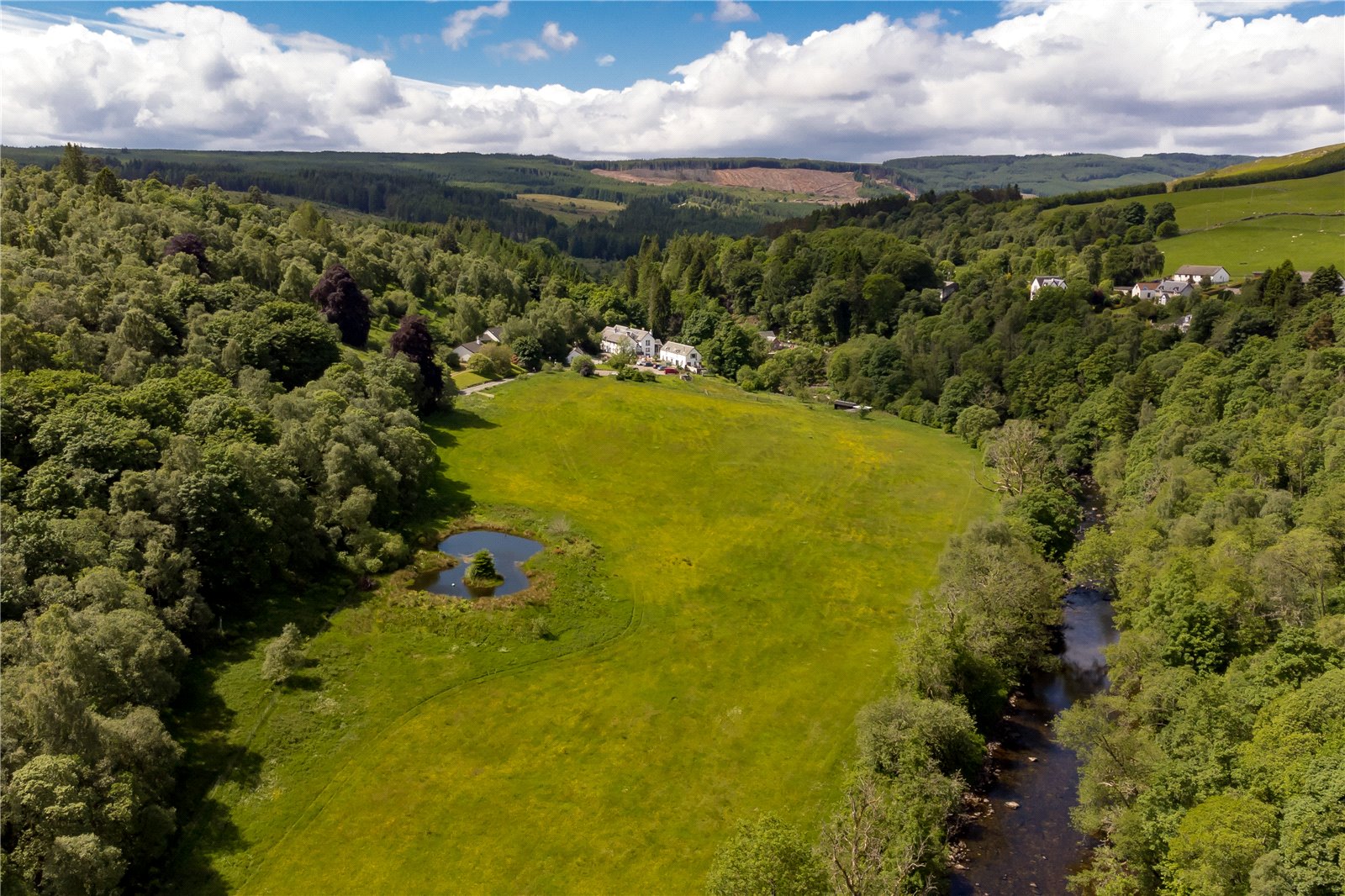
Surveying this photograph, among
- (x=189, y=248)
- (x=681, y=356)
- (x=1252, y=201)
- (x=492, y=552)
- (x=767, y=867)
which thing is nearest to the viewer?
(x=767, y=867)

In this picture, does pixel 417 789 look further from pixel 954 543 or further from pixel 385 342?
pixel 385 342

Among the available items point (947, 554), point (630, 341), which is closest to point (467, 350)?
point (630, 341)

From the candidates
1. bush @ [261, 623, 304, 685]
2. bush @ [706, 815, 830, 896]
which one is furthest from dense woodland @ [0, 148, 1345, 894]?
bush @ [261, 623, 304, 685]

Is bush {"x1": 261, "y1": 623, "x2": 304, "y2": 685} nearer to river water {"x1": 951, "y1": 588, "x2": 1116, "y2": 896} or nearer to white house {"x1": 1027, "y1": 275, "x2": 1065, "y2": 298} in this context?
river water {"x1": 951, "y1": 588, "x2": 1116, "y2": 896}

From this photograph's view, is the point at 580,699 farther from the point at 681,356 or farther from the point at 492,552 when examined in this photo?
the point at 681,356

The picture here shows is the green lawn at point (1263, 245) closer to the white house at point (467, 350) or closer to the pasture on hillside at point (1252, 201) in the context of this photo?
the pasture on hillside at point (1252, 201)

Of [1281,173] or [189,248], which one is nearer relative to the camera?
[189,248]

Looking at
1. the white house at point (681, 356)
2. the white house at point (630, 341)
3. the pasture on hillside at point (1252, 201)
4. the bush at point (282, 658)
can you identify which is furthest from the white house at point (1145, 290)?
the bush at point (282, 658)
